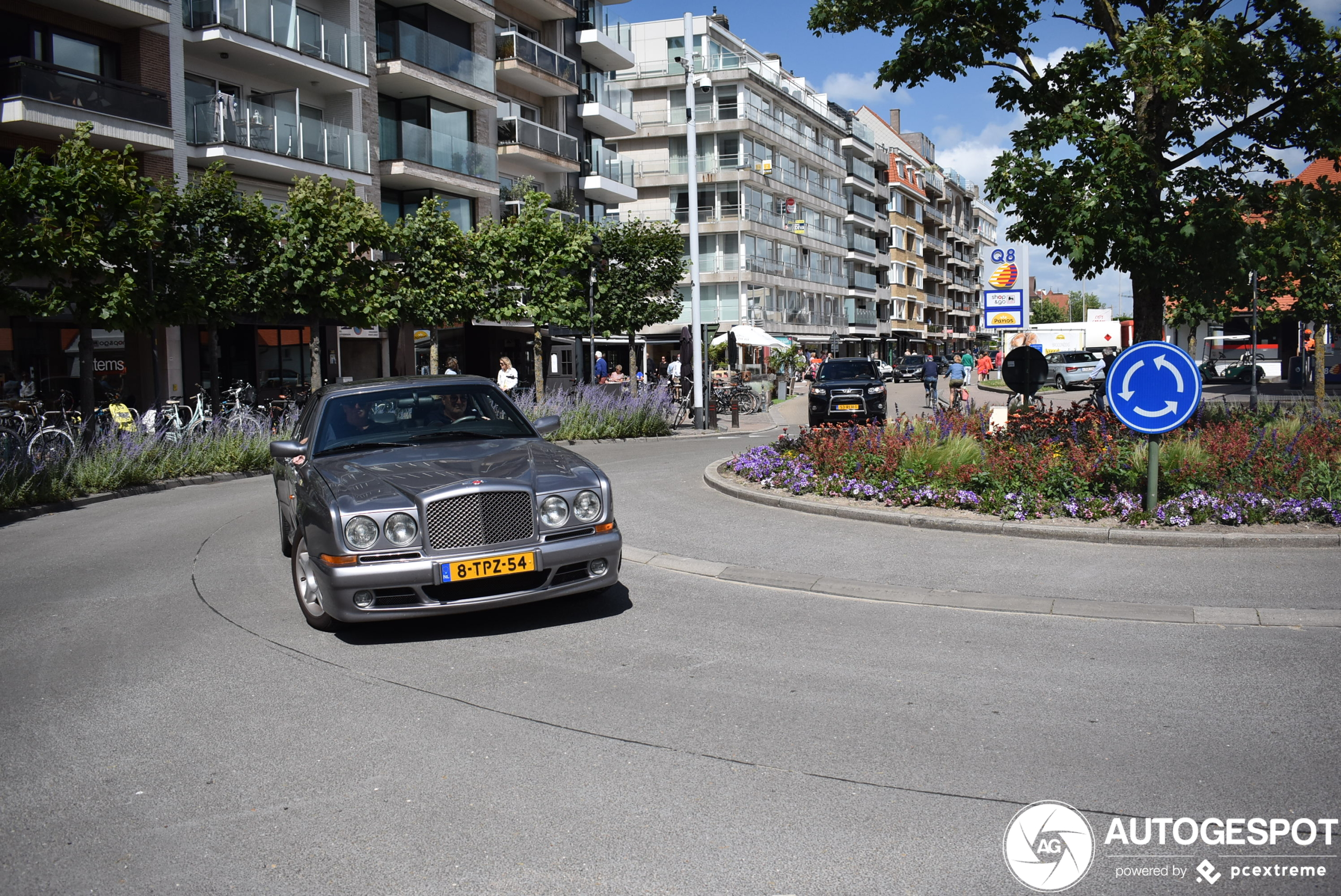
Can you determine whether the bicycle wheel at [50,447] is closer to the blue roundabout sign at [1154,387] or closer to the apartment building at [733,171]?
the blue roundabout sign at [1154,387]

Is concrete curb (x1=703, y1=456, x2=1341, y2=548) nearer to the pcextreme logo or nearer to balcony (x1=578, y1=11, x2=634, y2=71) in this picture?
the pcextreme logo

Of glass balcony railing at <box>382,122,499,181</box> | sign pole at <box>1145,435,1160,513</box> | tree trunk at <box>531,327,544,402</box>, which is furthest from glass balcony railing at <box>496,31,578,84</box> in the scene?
sign pole at <box>1145,435,1160,513</box>

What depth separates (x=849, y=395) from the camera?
2617 cm

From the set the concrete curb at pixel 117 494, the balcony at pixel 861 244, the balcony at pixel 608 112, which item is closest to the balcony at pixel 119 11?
the concrete curb at pixel 117 494

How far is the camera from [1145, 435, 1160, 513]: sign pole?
9.41 m

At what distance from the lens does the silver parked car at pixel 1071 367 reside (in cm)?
5016

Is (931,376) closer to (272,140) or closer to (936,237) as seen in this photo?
(272,140)

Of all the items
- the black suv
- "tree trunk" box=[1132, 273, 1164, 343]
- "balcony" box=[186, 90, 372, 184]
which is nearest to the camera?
"tree trunk" box=[1132, 273, 1164, 343]

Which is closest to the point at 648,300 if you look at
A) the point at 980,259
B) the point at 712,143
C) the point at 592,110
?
the point at 592,110

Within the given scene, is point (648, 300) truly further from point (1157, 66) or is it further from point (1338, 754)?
point (1338, 754)

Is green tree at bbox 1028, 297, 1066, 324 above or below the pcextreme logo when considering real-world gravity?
above

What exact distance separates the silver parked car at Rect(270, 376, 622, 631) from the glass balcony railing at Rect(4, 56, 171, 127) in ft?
64.9

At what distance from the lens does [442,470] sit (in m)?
6.62

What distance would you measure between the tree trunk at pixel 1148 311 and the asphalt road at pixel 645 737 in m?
5.30
